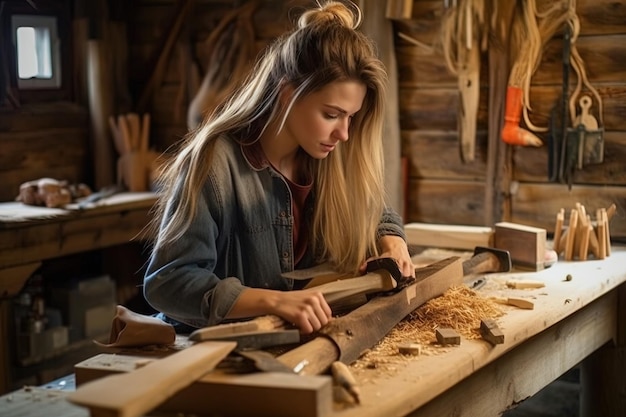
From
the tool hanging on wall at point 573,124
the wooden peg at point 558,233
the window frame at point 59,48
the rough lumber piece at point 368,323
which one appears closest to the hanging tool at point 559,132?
the tool hanging on wall at point 573,124

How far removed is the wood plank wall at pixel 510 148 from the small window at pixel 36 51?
1.87 meters

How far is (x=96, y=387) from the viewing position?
1.59 metres

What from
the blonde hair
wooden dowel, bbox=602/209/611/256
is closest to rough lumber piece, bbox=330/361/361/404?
the blonde hair

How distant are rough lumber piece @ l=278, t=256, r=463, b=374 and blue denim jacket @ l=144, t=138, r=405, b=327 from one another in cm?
27

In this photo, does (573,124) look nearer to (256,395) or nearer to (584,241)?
(584,241)

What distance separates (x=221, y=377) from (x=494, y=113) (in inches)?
90.9

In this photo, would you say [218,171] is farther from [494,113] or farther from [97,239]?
[97,239]

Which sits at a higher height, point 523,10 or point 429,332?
point 523,10

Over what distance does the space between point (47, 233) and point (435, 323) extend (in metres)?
2.34

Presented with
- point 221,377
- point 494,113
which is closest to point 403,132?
point 494,113

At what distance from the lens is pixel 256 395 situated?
5.79ft

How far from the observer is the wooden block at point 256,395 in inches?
67.2

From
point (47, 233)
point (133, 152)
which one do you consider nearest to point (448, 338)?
point (47, 233)

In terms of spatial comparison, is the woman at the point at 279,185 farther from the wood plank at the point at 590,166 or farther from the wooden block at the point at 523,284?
the wood plank at the point at 590,166
